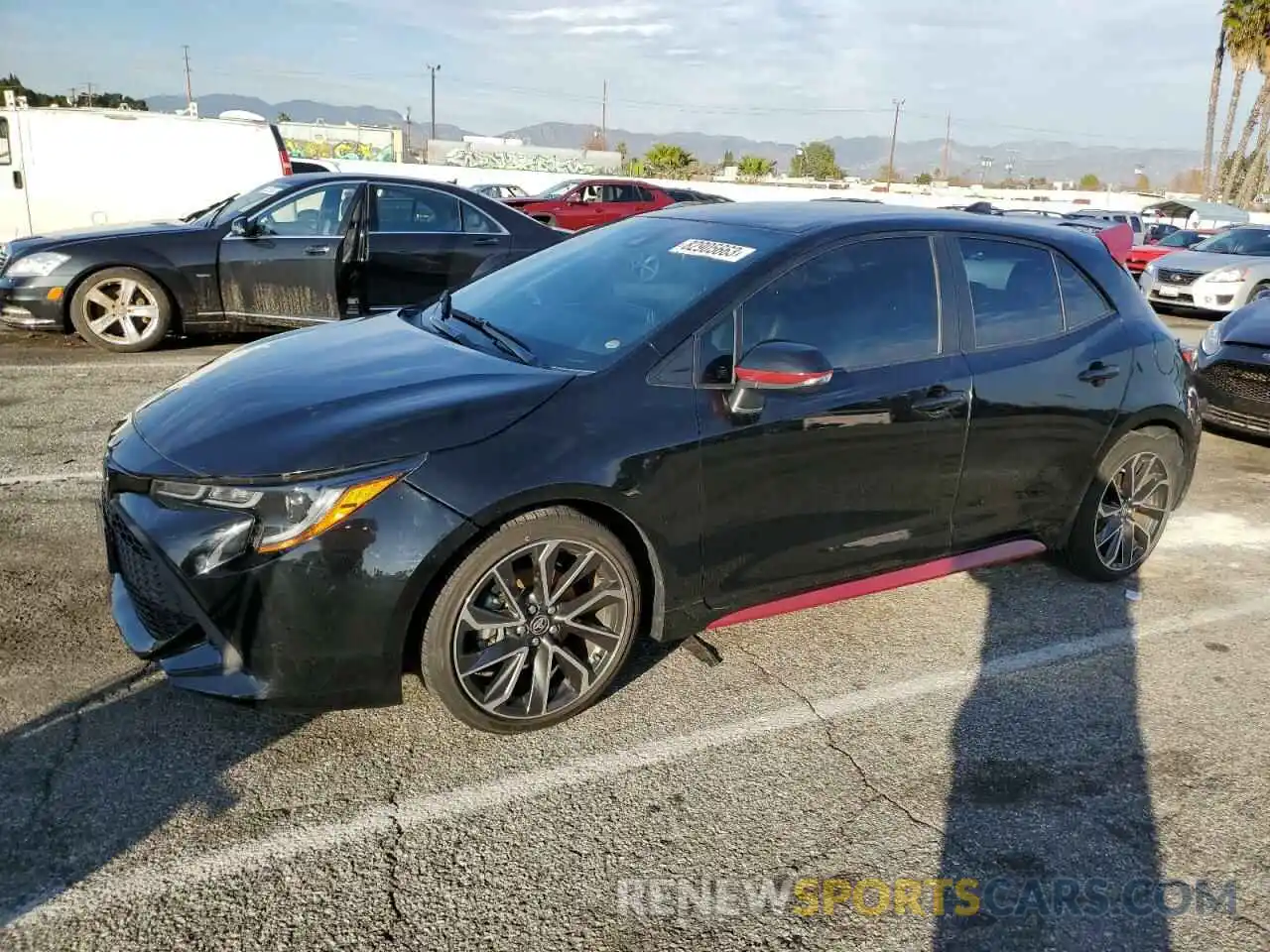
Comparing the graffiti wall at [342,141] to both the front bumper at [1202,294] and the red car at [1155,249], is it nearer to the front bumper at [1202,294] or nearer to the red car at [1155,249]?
the red car at [1155,249]

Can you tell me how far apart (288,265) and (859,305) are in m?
6.00

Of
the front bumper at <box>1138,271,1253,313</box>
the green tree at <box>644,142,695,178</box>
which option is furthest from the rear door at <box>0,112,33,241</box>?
the green tree at <box>644,142,695,178</box>

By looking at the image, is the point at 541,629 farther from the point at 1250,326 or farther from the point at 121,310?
the point at 121,310

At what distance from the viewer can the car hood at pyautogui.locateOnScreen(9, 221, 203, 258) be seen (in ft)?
25.5

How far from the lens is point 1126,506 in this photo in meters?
4.36

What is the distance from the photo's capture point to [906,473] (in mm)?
3523

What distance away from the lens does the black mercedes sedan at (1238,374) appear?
6.78m

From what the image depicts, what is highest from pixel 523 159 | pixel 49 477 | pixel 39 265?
pixel 523 159

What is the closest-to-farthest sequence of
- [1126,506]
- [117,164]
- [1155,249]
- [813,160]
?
[1126,506] < [117,164] < [1155,249] < [813,160]

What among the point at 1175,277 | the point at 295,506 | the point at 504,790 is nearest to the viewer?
the point at 295,506

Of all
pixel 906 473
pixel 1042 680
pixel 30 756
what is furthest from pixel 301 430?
pixel 1042 680

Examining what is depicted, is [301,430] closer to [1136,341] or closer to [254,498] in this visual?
[254,498]

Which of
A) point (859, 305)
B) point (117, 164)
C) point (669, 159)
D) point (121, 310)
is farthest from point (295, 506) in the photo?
point (669, 159)

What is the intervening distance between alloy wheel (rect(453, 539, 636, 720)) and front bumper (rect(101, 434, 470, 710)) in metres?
0.23
